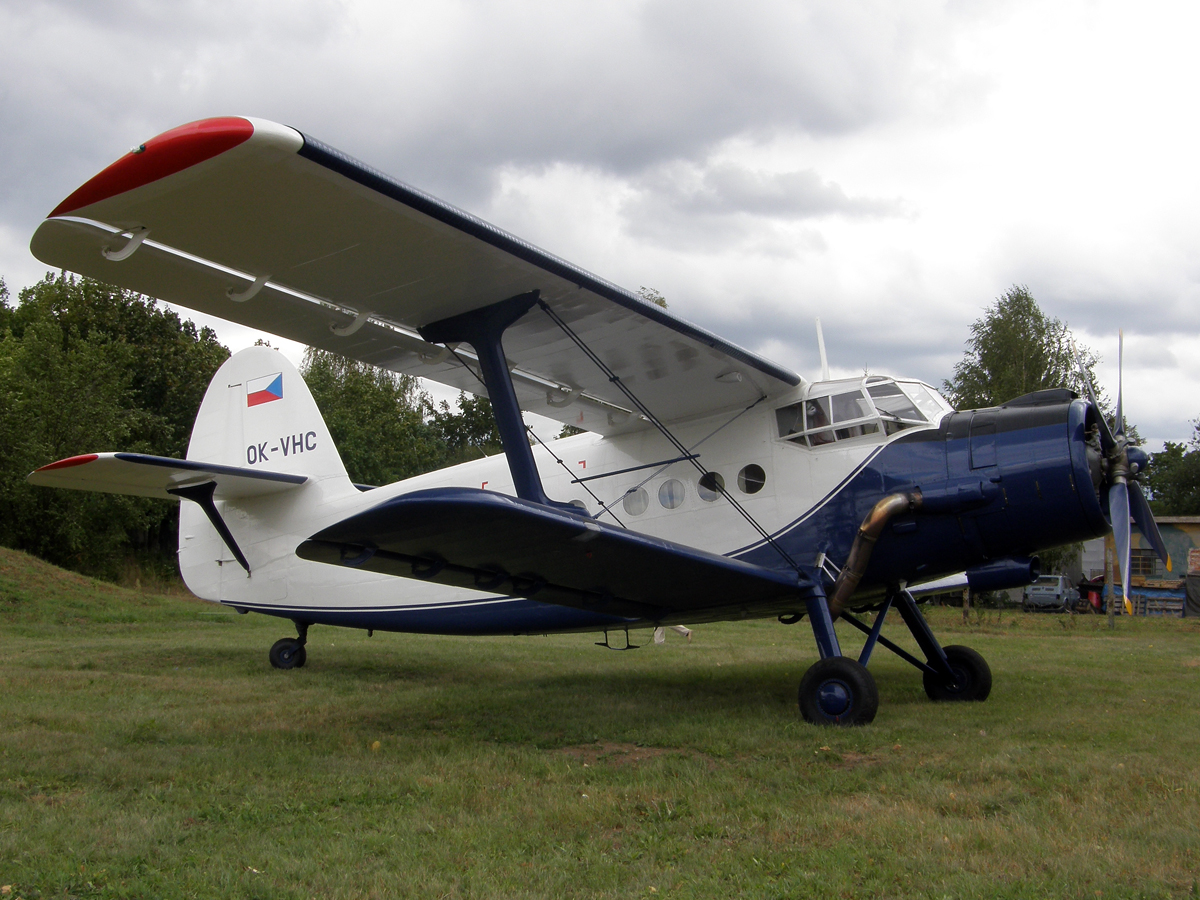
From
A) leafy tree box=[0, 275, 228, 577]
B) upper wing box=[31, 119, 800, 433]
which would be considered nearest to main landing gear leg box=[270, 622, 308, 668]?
upper wing box=[31, 119, 800, 433]

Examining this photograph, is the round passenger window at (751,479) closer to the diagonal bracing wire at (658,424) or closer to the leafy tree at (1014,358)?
the diagonal bracing wire at (658,424)

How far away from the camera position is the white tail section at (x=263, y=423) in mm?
10328

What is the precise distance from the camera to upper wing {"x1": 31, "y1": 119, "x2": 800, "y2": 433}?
4828 mm

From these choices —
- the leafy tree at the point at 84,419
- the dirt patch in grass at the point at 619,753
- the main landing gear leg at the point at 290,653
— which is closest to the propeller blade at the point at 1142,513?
the dirt patch in grass at the point at 619,753

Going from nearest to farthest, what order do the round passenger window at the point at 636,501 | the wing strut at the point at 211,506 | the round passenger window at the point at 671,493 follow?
the round passenger window at the point at 671,493 < the round passenger window at the point at 636,501 < the wing strut at the point at 211,506

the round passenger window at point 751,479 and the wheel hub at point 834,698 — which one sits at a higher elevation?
the round passenger window at point 751,479

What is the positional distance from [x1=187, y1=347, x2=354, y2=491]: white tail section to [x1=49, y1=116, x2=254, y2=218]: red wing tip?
5686 mm

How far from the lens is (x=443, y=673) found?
1012 cm

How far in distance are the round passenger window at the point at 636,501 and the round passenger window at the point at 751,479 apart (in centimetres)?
101

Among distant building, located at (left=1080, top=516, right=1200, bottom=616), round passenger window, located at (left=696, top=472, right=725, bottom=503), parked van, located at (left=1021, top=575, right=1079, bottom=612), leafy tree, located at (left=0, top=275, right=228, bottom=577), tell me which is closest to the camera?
round passenger window, located at (left=696, top=472, right=725, bottom=503)

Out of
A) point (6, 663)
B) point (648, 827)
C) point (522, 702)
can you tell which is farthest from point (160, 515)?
point (648, 827)

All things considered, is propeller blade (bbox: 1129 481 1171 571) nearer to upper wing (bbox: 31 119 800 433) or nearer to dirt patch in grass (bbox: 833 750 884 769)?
upper wing (bbox: 31 119 800 433)

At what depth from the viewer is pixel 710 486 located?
798 centimetres

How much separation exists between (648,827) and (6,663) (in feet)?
29.3
